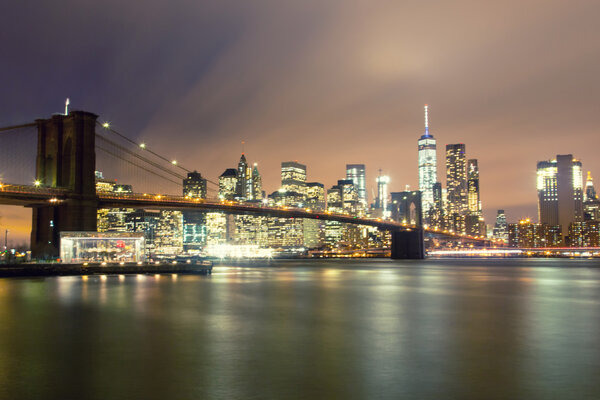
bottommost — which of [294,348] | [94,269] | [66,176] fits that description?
[294,348]

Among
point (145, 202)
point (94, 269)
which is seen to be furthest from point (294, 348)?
point (145, 202)

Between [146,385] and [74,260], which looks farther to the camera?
[74,260]

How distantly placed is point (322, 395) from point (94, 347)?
859 cm

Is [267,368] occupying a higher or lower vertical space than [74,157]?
lower

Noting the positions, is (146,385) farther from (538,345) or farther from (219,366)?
(538,345)

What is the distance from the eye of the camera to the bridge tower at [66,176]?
52625mm

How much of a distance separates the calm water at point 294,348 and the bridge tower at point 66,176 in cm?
2186

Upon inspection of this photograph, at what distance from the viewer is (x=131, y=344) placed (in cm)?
1681

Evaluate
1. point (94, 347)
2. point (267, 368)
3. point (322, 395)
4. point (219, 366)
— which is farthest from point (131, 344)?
point (322, 395)

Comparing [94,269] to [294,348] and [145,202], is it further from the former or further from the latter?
[294,348]

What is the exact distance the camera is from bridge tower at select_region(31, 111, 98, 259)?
52.6m

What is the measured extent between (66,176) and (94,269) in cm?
1028

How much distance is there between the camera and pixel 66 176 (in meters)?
54.6

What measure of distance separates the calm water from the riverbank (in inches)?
692
